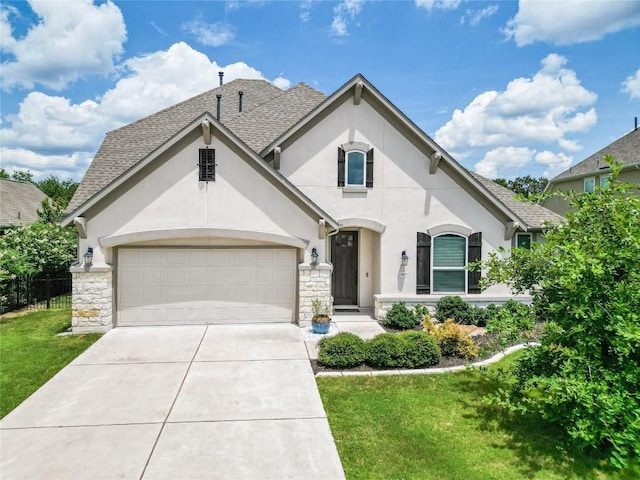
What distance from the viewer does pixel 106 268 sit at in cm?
1047

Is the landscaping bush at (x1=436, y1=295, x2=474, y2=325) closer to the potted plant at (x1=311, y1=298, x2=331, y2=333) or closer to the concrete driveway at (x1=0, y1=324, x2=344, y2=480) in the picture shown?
the potted plant at (x1=311, y1=298, x2=331, y2=333)

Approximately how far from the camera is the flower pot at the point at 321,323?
10.5m

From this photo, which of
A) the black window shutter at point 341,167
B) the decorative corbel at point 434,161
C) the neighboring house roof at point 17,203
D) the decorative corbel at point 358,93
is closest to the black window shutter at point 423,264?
the decorative corbel at point 434,161

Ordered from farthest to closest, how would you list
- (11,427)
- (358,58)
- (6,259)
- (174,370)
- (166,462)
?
(358,58)
(6,259)
(174,370)
(11,427)
(166,462)

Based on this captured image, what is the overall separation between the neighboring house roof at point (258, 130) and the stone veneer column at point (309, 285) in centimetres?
177

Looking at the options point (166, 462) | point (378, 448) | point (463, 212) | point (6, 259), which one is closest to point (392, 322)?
point (463, 212)

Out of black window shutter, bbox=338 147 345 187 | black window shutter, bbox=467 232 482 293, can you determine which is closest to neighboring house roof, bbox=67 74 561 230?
black window shutter, bbox=467 232 482 293

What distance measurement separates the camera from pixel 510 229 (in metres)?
12.6

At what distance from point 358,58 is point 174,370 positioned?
1254 centimetres

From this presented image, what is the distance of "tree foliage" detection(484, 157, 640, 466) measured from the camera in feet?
15.6

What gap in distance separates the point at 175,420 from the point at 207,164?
22.7 ft

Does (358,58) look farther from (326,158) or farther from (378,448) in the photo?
(378,448)

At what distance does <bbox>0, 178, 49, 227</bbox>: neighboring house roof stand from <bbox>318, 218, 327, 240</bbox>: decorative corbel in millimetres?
22995

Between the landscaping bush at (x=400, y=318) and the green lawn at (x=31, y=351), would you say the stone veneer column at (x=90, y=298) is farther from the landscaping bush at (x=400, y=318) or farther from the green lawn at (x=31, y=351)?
the landscaping bush at (x=400, y=318)
